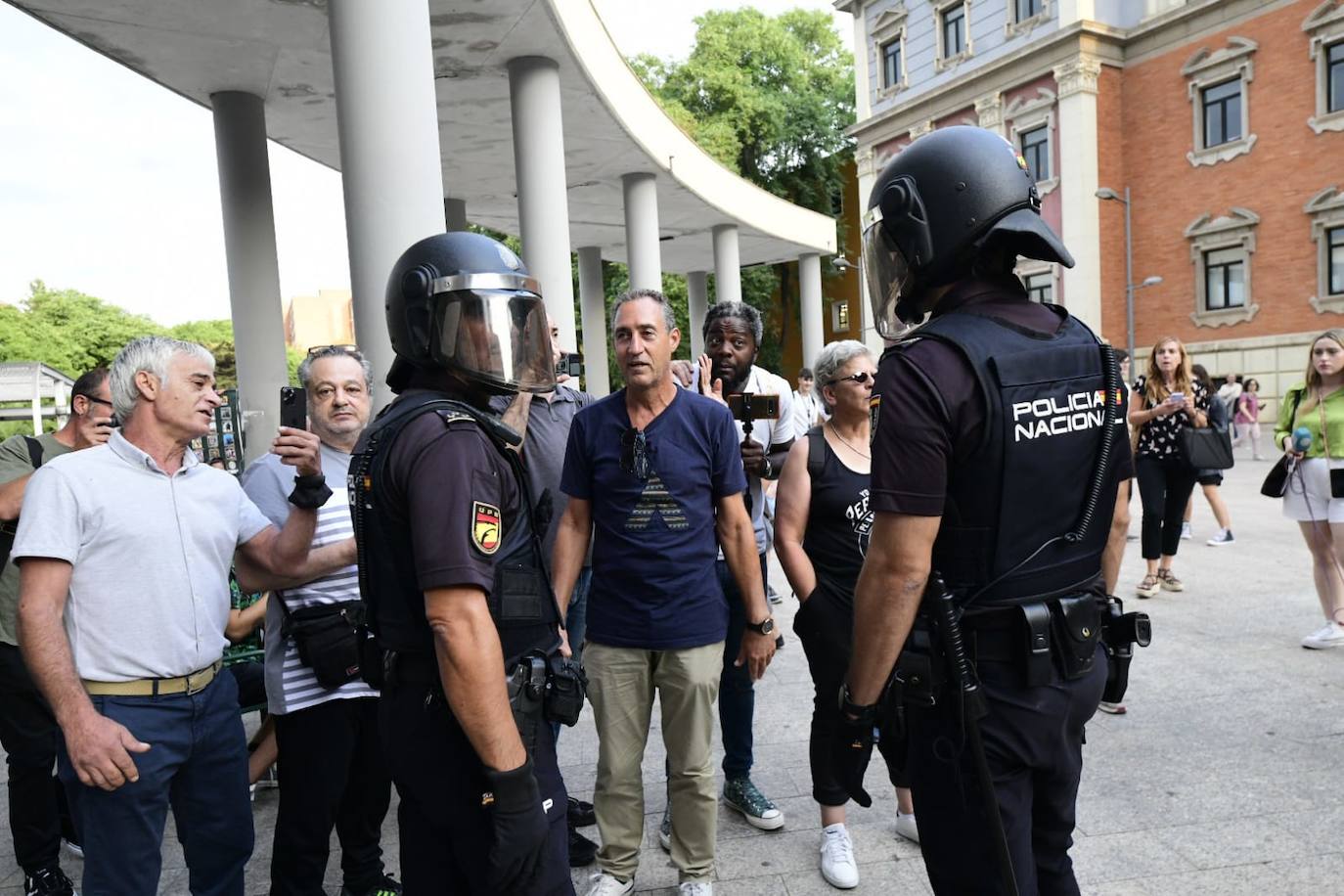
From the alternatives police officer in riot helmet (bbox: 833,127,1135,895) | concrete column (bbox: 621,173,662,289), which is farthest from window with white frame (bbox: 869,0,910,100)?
police officer in riot helmet (bbox: 833,127,1135,895)

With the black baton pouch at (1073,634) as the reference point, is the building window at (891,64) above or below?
above

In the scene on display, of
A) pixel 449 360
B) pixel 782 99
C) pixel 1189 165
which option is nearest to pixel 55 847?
pixel 449 360

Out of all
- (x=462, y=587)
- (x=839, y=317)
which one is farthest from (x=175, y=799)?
(x=839, y=317)

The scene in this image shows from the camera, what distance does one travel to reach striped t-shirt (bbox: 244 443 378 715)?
293cm

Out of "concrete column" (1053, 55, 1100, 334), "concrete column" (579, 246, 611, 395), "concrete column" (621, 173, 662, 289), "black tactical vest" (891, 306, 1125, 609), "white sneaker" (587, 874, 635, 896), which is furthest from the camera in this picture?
"concrete column" (1053, 55, 1100, 334)

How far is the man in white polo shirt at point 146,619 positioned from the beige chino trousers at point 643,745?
3.84 feet

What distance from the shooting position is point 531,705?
1981 mm

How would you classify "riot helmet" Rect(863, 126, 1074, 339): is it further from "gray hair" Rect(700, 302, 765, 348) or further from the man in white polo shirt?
"gray hair" Rect(700, 302, 765, 348)

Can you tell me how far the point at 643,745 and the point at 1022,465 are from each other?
196cm

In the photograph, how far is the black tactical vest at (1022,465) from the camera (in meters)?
1.81

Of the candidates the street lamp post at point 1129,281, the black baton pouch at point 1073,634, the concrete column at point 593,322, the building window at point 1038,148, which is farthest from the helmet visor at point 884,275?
the building window at point 1038,148

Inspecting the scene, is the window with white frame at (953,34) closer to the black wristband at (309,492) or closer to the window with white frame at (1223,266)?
the window with white frame at (1223,266)

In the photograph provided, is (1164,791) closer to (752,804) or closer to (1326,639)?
(752,804)

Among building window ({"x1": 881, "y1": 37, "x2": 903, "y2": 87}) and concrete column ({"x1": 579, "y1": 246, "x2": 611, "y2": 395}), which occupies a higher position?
building window ({"x1": 881, "y1": 37, "x2": 903, "y2": 87})
